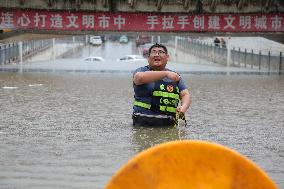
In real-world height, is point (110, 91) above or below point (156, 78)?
below

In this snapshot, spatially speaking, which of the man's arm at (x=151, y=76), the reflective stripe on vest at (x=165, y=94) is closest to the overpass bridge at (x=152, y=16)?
the reflective stripe on vest at (x=165, y=94)

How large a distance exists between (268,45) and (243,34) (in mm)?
15594

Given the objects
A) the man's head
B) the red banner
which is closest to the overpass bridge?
the red banner

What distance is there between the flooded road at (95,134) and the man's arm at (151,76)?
83cm

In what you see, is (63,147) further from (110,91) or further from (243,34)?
(243,34)

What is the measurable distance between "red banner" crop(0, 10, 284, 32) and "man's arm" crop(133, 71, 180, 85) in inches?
984

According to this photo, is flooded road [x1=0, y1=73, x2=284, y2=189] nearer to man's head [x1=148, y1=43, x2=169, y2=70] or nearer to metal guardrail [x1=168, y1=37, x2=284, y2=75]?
man's head [x1=148, y1=43, x2=169, y2=70]

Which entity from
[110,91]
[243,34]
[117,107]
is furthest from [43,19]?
[117,107]

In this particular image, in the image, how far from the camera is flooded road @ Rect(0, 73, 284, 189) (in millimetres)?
6785

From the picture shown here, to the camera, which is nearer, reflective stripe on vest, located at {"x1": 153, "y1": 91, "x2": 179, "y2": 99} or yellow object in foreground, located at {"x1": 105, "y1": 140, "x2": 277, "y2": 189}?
yellow object in foreground, located at {"x1": 105, "y1": 140, "x2": 277, "y2": 189}

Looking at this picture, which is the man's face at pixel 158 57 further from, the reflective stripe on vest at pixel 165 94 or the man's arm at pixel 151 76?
the reflective stripe on vest at pixel 165 94

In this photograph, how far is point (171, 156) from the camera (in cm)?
358

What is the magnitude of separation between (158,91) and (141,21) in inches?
988

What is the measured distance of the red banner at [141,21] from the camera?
33.3m
